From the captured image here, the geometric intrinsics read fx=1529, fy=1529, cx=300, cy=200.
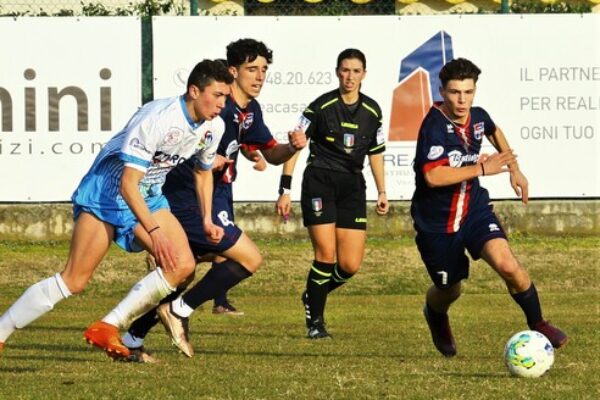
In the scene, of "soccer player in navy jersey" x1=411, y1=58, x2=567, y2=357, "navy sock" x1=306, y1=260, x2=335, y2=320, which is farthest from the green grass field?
"soccer player in navy jersey" x1=411, y1=58, x2=567, y2=357

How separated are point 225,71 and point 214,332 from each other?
386 centimetres

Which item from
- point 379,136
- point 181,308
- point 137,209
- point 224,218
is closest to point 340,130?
point 379,136

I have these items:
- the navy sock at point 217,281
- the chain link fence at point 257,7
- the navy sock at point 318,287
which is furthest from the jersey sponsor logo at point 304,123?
the chain link fence at point 257,7

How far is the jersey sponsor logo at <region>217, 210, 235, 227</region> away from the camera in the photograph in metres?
10.6

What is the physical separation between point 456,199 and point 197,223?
1759 millimetres

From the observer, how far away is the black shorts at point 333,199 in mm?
12438

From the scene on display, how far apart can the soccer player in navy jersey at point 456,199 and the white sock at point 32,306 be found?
8.35ft

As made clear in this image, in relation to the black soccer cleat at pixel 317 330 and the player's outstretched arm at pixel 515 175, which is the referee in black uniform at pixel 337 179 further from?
the player's outstretched arm at pixel 515 175

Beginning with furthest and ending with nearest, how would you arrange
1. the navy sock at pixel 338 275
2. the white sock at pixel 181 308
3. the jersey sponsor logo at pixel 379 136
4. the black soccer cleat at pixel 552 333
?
the jersey sponsor logo at pixel 379 136
the navy sock at pixel 338 275
the white sock at pixel 181 308
the black soccer cleat at pixel 552 333

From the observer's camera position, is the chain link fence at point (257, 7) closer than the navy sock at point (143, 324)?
No

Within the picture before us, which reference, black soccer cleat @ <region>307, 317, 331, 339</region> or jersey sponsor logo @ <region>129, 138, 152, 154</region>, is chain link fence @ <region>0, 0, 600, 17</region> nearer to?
black soccer cleat @ <region>307, 317, 331, 339</region>

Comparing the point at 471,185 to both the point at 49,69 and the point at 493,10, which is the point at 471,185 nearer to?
the point at 49,69

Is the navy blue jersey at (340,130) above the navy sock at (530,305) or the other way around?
above

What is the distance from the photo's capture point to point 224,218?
10711mm
